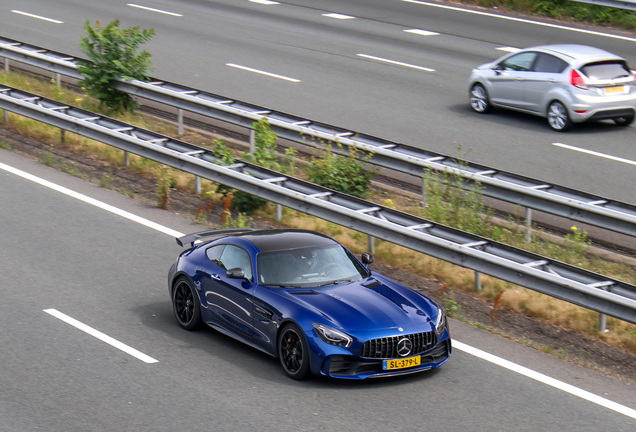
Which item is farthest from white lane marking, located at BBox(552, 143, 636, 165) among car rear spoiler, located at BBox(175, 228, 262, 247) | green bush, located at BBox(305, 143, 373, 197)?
car rear spoiler, located at BBox(175, 228, 262, 247)

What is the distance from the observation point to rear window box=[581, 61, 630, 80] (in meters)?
20.3

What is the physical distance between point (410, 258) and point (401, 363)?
13.9 ft

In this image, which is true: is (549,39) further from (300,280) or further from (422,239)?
(300,280)

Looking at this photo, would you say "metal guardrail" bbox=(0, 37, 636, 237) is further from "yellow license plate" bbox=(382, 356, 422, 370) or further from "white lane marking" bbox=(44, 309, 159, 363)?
"white lane marking" bbox=(44, 309, 159, 363)

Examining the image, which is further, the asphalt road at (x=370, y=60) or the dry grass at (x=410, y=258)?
the asphalt road at (x=370, y=60)

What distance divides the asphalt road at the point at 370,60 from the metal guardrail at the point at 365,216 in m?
4.57

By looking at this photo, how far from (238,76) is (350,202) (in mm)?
10757

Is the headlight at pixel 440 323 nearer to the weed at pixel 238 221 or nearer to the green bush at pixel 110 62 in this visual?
the weed at pixel 238 221

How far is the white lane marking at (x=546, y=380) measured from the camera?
31.3 feet

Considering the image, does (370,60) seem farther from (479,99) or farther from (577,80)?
(577,80)

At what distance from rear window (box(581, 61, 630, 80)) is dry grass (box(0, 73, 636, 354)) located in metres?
5.99

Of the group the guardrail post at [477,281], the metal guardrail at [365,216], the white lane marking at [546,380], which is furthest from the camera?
the guardrail post at [477,281]

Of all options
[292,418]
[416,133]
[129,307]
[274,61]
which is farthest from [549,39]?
[292,418]

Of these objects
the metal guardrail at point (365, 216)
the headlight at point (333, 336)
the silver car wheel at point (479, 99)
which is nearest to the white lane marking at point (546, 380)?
the metal guardrail at point (365, 216)
